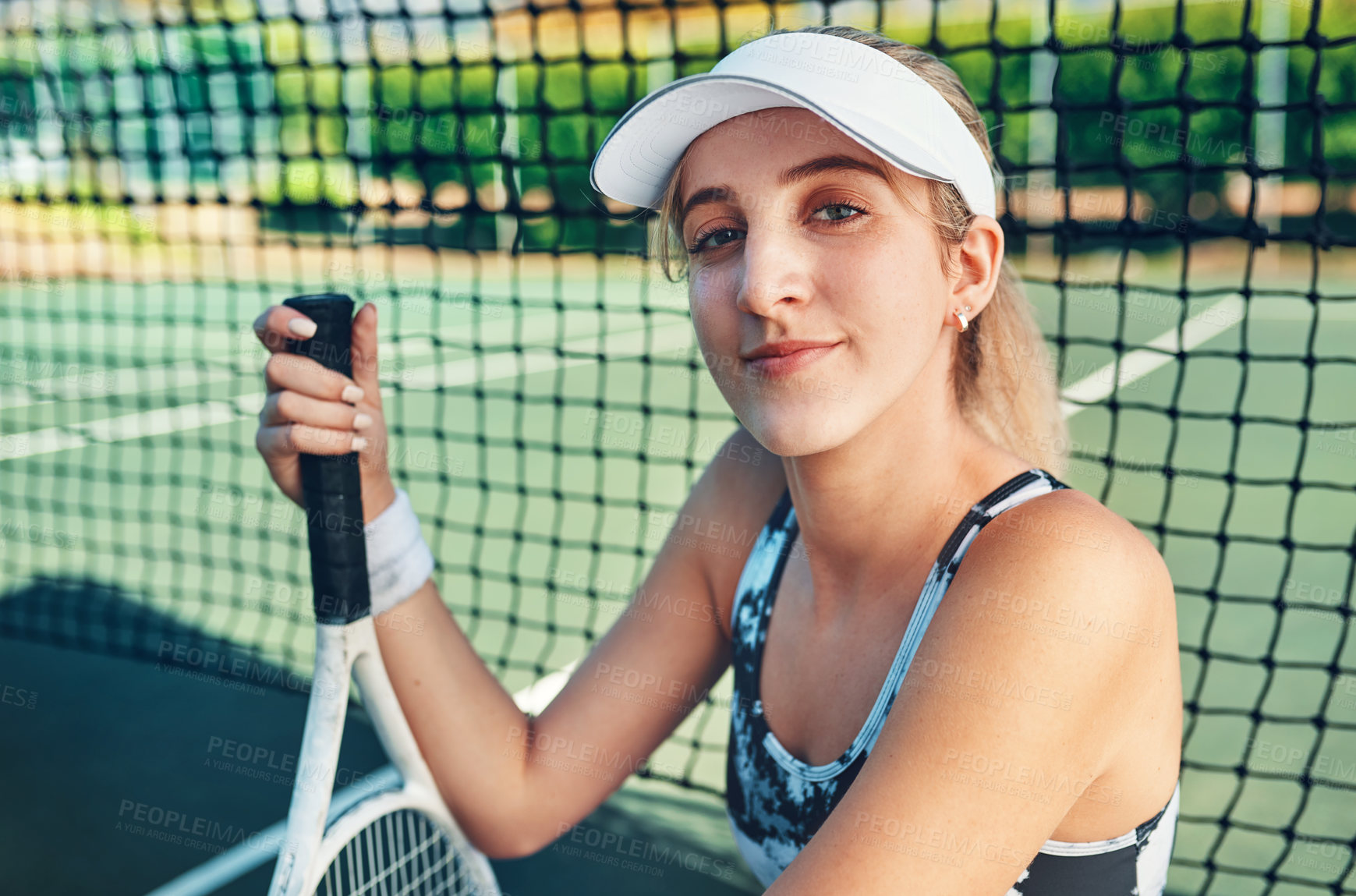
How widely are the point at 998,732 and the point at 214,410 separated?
7369mm

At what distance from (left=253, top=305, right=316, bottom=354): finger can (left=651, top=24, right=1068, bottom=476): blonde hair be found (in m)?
0.47

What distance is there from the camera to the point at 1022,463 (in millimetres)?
1265

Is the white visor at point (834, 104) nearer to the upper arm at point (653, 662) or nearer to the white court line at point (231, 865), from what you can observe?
the upper arm at point (653, 662)

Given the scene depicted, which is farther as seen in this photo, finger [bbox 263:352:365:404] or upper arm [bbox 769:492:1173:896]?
finger [bbox 263:352:365:404]

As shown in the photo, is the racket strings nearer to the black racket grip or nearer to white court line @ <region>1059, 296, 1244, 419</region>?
the black racket grip

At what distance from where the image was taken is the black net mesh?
2322 mm

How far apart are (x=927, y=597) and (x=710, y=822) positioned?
59.5 inches

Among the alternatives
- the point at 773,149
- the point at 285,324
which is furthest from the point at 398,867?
the point at 773,149

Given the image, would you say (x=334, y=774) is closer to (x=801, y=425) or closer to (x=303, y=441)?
(x=303, y=441)

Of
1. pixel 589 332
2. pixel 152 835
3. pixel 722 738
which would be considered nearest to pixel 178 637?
pixel 152 835

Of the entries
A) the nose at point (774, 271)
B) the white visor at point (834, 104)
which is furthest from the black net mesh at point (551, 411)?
the nose at point (774, 271)

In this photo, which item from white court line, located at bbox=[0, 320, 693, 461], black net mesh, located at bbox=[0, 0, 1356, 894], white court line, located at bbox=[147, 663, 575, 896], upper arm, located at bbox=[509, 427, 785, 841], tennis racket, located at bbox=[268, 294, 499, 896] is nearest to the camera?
tennis racket, located at bbox=[268, 294, 499, 896]

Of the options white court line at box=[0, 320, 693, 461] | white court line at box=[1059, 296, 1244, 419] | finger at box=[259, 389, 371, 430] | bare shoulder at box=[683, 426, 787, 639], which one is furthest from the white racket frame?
white court line at box=[1059, 296, 1244, 419]

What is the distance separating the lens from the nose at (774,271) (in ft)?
3.61
